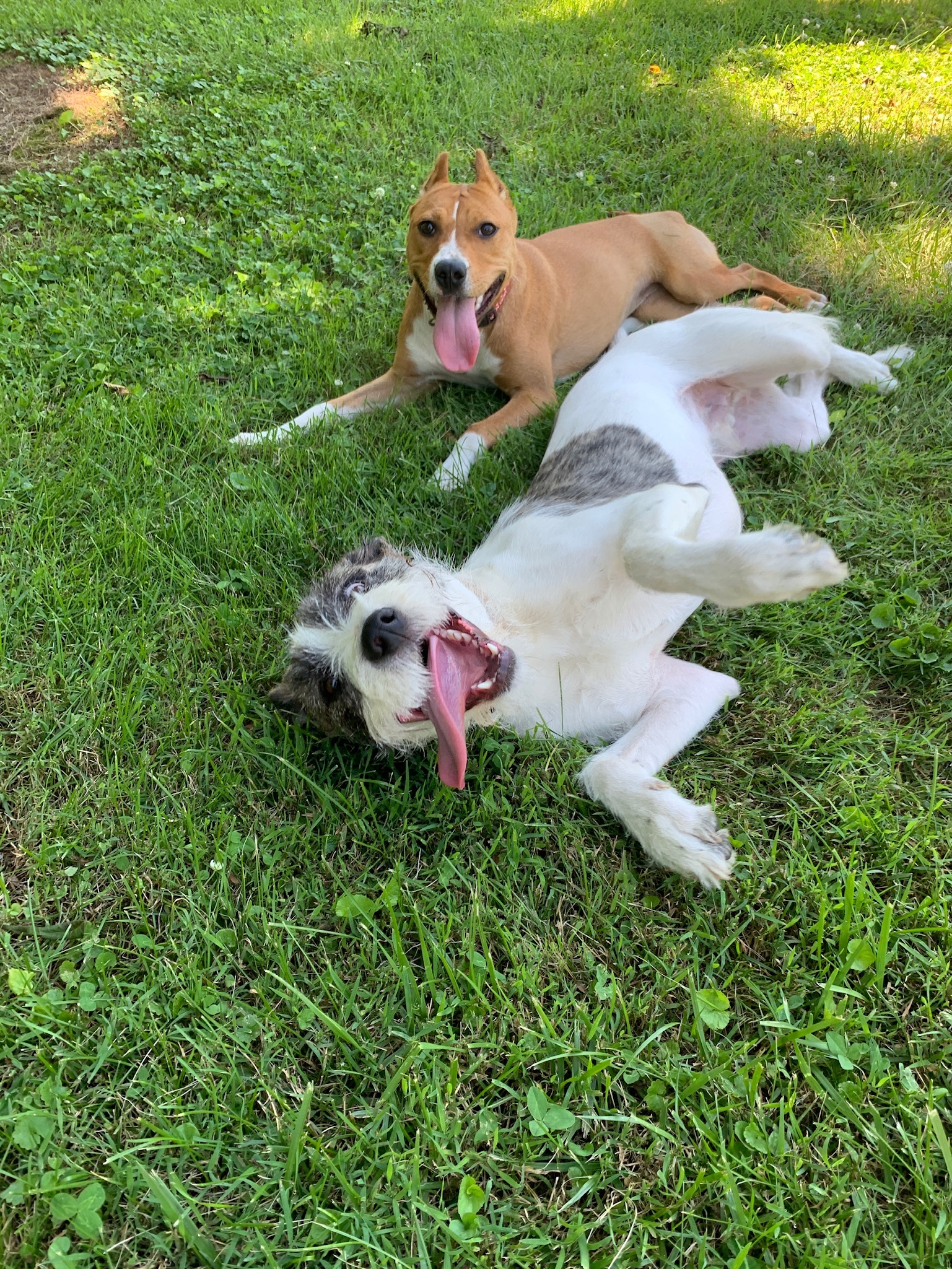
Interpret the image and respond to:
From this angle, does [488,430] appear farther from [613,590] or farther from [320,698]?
[320,698]

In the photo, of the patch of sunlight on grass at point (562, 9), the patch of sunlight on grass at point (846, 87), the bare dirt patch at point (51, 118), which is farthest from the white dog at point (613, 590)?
the patch of sunlight on grass at point (562, 9)

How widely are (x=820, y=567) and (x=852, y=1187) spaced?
57.5 inches

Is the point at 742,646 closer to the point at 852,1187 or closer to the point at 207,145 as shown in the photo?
the point at 852,1187

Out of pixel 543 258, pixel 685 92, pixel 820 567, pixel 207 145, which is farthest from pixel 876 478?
pixel 207 145

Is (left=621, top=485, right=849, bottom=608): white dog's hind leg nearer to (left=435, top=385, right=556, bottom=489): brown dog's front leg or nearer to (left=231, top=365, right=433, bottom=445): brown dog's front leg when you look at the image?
(left=435, top=385, right=556, bottom=489): brown dog's front leg

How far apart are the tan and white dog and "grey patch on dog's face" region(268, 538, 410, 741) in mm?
1041

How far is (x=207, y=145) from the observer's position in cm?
612

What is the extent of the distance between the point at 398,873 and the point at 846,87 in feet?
24.4

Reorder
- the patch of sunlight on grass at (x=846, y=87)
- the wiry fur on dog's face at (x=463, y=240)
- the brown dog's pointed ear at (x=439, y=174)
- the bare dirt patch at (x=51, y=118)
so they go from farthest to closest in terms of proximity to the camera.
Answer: the bare dirt patch at (x=51, y=118), the patch of sunlight on grass at (x=846, y=87), the brown dog's pointed ear at (x=439, y=174), the wiry fur on dog's face at (x=463, y=240)

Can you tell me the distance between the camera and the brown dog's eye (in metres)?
2.49

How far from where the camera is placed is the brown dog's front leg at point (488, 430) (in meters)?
3.66

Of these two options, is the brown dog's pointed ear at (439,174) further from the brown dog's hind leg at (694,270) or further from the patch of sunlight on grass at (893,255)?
the patch of sunlight on grass at (893,255)

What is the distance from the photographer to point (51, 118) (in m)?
6.41

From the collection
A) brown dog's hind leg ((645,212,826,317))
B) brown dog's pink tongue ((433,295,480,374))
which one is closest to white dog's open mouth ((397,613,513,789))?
brown dog's pink tongue ((433,295,480,374))
